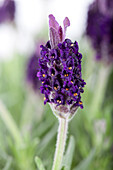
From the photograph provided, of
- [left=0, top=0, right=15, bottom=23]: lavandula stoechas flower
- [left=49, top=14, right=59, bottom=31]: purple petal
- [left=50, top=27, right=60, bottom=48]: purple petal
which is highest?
[left=0, top=0, right=15, bottom=23]: lavandula stoechas flower

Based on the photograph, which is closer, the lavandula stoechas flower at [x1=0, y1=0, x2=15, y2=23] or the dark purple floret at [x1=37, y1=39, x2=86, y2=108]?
the dark purple floret at [x1=37, y1=39, x2=86, y2=108]

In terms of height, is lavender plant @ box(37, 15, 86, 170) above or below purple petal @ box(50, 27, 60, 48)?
below

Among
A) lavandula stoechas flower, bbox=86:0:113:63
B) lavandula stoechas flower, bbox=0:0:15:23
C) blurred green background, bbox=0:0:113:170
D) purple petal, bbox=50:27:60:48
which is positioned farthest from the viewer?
lavandula stoechas flower, bbox=0:0:15:23

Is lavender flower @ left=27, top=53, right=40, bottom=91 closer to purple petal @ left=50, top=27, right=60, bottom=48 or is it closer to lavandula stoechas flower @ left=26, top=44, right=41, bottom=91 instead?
lavandula stoechas flower @ left=26, top=44, right=41, bottom=91

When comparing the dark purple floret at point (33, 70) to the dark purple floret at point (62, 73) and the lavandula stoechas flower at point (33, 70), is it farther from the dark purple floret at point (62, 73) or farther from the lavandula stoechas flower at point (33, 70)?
the dark purple floret at point (62, 73)

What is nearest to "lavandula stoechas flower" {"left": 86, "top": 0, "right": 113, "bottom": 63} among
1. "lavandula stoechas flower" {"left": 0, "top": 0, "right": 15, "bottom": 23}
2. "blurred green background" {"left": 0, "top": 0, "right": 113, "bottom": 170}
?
"blurred green background" {"left": 0, "top": 0, "right": 113, "bottom": 170}

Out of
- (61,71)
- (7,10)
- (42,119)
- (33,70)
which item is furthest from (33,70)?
(61,71)

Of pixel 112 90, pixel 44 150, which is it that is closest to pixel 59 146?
pixel 44 150
